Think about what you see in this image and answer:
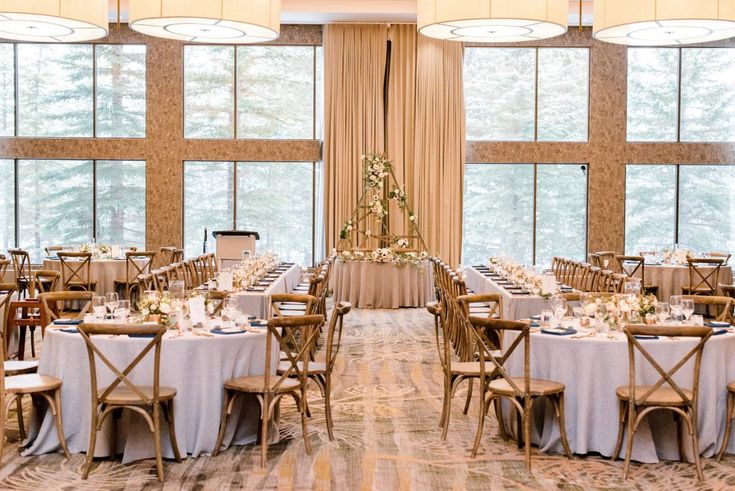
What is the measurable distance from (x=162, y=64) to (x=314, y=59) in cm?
280

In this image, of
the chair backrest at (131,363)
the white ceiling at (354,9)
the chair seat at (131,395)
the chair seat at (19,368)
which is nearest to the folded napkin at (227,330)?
the chair seat at (131,395)

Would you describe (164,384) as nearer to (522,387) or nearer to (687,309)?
(522,387)

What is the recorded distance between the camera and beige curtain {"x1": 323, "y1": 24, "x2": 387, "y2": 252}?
1747cm

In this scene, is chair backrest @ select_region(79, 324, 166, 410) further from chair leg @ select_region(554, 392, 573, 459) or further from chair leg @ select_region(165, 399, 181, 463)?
chair leg @ select_region(554, 392, 573, 459)

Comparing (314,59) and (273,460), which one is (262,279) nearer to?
(273,460)

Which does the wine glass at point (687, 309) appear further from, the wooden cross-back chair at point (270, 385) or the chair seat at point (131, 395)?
the chair seat at point (131, 395)

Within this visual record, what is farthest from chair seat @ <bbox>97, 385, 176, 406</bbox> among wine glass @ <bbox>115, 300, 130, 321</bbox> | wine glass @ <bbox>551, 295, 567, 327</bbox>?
wine glass @ <bbox>551, 295, 567, 327</bbox>

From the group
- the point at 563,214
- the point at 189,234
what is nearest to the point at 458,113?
the point at 563,214

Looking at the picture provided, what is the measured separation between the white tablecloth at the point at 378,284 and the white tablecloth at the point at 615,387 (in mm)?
8299

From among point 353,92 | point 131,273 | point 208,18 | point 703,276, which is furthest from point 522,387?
point 353,92

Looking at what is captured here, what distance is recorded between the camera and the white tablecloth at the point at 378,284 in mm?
14461

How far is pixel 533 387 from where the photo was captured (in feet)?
19.6

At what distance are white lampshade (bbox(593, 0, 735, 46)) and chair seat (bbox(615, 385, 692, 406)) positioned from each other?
2989 millimetres

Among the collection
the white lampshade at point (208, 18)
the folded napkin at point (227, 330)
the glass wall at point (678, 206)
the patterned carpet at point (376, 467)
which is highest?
the white lampshade at point (208, 18)
